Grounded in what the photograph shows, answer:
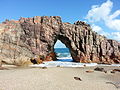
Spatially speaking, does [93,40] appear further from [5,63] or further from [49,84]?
[49,84]

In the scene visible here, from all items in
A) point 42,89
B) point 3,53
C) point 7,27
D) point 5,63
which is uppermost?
point 7,27

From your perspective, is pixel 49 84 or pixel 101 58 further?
pixel 101 58

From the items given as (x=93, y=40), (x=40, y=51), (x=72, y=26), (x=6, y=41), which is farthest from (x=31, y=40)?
(x=93, y=40)

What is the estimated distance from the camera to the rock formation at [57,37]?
38.1 meters

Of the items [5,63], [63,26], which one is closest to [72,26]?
[63,26]

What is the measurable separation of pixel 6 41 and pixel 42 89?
2517 cm

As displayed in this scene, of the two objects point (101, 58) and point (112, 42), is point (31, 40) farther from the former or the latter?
A: point (112, 42)

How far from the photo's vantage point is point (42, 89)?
1308 centimetres

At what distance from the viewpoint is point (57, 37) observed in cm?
4216

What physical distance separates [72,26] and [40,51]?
11.6 m

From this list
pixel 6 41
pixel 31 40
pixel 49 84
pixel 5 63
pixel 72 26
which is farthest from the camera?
pixel 72 26

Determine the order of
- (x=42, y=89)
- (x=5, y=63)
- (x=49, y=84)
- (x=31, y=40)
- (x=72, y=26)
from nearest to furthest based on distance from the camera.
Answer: (x=42, y=89), (x=49, y=84), (x=5, y=63), (x=31, y=40), (x=72, y=26)

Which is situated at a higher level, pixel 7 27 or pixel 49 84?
pixel 7 27

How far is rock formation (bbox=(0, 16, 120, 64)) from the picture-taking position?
125ft
